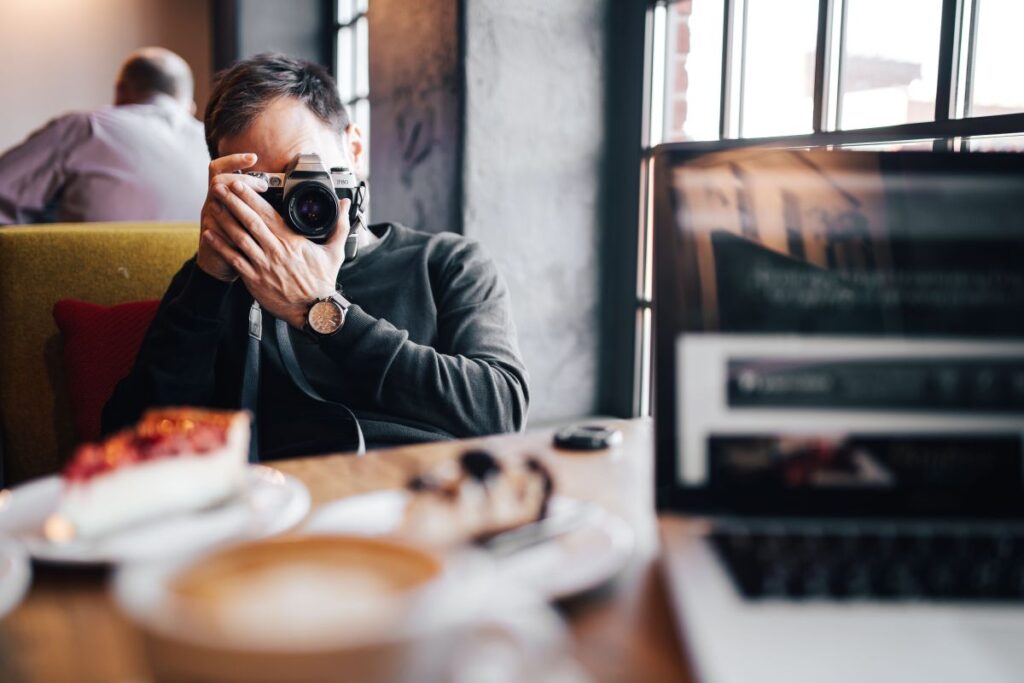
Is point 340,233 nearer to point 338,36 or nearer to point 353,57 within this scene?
point 353,57

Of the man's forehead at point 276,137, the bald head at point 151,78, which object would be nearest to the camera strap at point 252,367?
the man's forehead at point 276,137

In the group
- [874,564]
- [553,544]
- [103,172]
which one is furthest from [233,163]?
[103,172]

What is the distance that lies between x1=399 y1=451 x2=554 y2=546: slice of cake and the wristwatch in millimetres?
470

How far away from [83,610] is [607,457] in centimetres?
40

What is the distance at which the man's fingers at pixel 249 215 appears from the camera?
99 centimetres

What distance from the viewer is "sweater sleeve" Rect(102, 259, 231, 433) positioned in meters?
1.01

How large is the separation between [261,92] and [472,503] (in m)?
0.82

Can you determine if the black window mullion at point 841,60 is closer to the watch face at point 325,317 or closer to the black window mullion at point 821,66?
the black window mullion at point 821,66

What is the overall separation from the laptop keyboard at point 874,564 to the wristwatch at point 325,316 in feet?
2.01

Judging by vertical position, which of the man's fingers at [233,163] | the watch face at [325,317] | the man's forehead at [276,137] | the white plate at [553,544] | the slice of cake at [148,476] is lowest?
the white plate at [553,544]

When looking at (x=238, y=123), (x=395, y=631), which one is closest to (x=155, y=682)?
(x=395, y=631)

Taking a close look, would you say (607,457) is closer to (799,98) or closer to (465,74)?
(799,98)

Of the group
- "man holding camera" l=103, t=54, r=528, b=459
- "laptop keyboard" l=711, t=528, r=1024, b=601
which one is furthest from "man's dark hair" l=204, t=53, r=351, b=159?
"laptop keyboard" l=711, t=528, r=1024, b=601

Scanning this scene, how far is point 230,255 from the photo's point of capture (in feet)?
3.26
